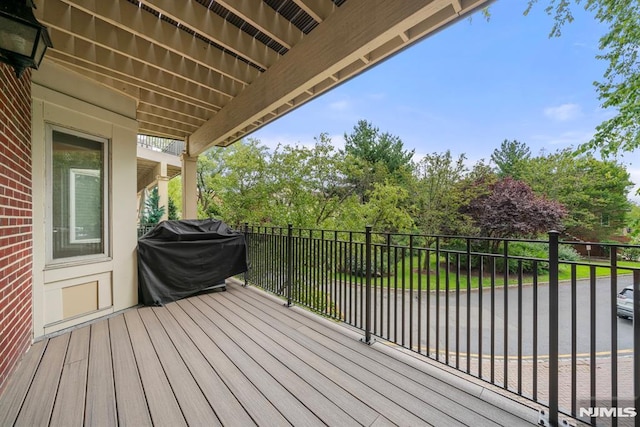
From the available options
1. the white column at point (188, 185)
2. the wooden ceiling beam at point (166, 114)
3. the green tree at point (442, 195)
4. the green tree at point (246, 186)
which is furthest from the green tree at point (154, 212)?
the green tree at point (442, 195)

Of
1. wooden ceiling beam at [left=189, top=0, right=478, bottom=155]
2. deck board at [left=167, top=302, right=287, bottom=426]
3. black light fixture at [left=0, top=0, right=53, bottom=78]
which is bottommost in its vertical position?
deck board at [left=167, top=302, right=287, bottom=426]

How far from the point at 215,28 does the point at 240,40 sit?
11.2 inches

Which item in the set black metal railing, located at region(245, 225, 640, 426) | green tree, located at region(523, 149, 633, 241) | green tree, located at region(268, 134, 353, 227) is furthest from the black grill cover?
green tree, located at region(523, 149, 633, 241)

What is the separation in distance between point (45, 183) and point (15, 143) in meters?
0.66

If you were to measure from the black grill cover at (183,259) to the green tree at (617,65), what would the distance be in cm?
538

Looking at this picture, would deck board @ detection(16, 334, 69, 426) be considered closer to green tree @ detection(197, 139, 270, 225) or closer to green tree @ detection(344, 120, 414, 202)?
green tree @ detection(197, 139, 270, 225)

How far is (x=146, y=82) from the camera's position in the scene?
3.25m

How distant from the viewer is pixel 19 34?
1.42 m

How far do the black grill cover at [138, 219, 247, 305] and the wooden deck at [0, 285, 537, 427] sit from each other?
28.8 inches

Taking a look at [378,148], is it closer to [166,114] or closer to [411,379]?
[166,114]

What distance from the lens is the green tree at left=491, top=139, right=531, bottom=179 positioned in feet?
60.6

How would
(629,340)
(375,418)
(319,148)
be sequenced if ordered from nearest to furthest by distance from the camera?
(375,418), (629,340), (319,148)

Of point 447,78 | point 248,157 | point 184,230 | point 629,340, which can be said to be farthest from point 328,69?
point 447,78

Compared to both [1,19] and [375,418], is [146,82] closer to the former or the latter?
[1,19]
